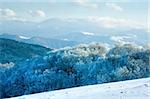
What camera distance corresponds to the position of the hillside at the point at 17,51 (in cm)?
372

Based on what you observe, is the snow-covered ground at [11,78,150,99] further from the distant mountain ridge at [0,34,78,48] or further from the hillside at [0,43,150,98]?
the distant mountain ridge at [0,34,78,48]

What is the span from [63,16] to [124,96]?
44.3 inches

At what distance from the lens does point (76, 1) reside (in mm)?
4133

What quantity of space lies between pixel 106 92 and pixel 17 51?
955 millimetres

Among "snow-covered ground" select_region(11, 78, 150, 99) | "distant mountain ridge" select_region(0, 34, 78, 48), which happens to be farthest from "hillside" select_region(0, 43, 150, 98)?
"snow-covered ground" select_region(11, 78, 150, 99)

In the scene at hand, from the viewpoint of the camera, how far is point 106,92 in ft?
12.0

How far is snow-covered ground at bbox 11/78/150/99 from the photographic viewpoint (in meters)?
3.54

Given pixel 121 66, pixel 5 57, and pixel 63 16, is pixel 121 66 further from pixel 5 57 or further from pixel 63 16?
pixel 5 57

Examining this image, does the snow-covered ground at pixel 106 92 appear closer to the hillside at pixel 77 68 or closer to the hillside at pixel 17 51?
the hillside at pixel 77 68

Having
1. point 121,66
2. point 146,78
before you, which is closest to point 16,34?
point 121,66

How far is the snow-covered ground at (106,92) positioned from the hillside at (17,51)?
1.32 ft

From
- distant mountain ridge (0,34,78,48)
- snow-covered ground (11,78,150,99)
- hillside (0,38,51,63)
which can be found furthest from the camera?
distant mountain ridge (0,34,78,48)

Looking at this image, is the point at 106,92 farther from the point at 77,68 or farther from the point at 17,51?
the point at 17,51

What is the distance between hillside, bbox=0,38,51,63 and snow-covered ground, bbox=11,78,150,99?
40cm
